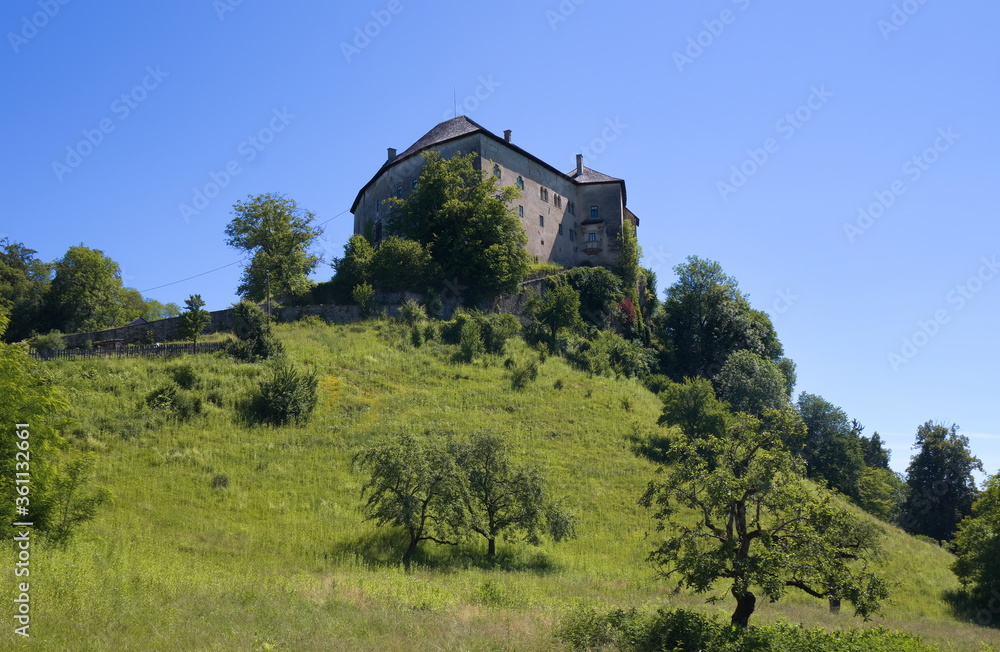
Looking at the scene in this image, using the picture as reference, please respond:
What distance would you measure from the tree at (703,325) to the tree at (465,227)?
20.9 m

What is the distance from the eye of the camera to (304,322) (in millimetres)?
51656

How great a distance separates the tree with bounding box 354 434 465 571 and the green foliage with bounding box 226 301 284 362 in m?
20.3

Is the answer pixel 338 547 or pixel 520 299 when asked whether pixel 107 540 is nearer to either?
pixel 338 547

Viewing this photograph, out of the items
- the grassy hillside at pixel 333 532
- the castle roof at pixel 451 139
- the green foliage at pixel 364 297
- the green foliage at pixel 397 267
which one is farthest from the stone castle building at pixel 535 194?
the grassy hillside at pixel 333 532

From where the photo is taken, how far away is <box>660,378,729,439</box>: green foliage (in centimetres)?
4462

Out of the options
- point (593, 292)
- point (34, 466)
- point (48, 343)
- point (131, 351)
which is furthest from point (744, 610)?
point (593, 292)

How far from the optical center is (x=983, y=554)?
2972 cm

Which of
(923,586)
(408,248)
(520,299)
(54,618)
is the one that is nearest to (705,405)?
(923,586)

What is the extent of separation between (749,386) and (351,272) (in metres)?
34.6

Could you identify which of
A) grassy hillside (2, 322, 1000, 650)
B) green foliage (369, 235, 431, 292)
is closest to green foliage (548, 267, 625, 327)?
grassy hillside (2, 322, 1000, 650)

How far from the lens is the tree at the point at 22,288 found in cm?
5653

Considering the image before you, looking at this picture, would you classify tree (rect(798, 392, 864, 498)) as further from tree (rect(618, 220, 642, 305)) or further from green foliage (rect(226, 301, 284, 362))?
green foliage (rect(226, 301, 284, 362))

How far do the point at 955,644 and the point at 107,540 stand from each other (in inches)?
914

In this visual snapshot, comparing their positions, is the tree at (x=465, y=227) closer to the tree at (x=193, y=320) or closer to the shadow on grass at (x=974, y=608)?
the tree at (x=193, y=320)
